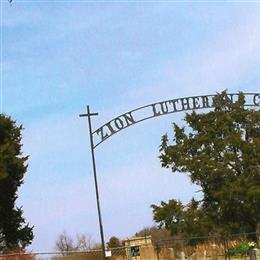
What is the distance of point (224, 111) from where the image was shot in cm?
5322

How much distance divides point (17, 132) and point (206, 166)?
1544 cm

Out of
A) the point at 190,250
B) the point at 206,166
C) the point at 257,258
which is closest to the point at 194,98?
the point at 257,258

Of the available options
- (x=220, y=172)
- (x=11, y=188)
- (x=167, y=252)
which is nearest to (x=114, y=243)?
(x=220, y=172)

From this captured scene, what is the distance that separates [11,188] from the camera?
144 feet

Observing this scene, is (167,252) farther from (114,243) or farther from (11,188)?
(114,243)

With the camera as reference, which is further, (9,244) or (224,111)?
(224,111)

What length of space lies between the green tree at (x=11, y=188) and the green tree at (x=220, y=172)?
12.2 m

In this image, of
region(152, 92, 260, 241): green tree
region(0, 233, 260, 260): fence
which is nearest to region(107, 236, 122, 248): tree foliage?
region(152, 92, 260, 241): green tree

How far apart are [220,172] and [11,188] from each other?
54.8ft

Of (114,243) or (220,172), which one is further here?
(114,243)

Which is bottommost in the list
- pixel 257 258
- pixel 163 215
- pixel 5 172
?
pixel 257 258

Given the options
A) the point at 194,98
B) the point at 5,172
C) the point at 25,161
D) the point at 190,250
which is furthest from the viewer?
the point at 25,161

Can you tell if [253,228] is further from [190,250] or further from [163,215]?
[190,250]

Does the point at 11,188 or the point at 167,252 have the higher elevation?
the point at 11,188
